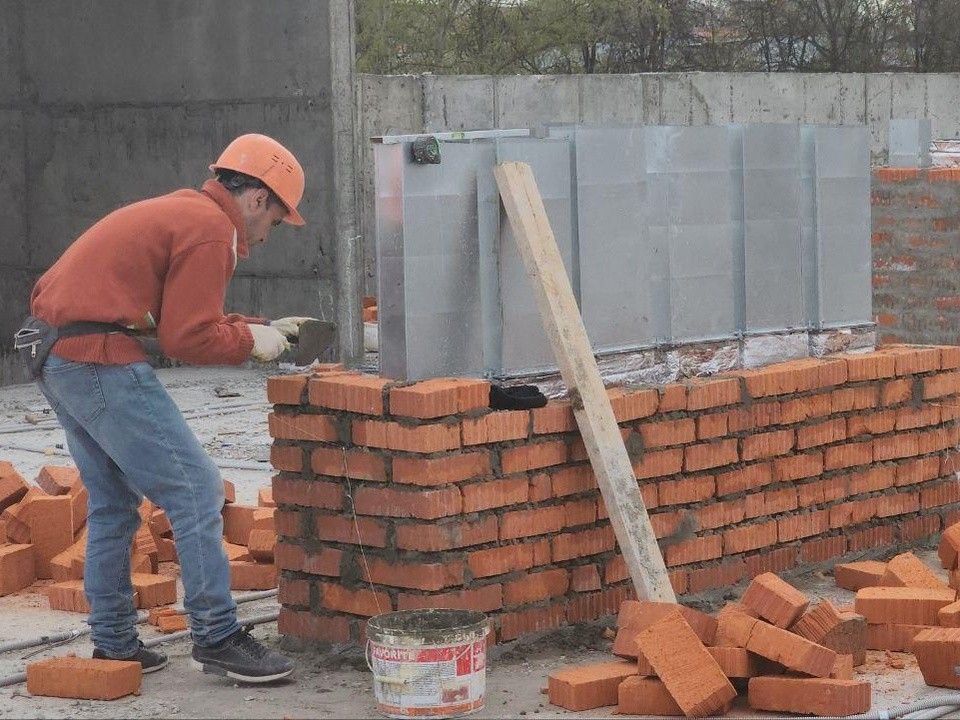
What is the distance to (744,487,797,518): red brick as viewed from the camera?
18.2 ft

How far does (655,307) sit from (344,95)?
6.76 metres

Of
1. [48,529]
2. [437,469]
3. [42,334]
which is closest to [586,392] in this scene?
[437,469]

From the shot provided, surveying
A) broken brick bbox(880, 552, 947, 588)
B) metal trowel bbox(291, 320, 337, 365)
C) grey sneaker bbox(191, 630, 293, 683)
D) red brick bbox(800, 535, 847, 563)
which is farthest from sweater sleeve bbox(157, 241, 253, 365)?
red brick bbox(800, 535, 847, 563)

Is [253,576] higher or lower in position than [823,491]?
lower

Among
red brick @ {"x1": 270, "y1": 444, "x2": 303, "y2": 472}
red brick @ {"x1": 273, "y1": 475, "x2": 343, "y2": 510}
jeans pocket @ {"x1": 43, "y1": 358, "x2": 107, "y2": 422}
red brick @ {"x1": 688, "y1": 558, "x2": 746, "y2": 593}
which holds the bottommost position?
red brick @ {"x1": 688, "y1": 558, "x2": 746, "y2": 593}

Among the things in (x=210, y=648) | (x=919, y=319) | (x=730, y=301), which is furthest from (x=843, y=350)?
(x=919, y=319)

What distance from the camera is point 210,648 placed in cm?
460

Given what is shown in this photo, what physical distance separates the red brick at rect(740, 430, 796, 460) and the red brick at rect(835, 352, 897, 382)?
0.41 meters

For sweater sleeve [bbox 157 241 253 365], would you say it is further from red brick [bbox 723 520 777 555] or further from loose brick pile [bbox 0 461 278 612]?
red brick [bbox 723 520 777 555]

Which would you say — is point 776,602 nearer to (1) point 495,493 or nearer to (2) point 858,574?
(1) point 495,493

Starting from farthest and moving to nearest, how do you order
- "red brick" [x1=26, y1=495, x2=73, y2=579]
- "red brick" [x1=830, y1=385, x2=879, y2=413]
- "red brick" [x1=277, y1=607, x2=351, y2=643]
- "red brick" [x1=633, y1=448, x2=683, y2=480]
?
"red brick" [x1=26, y1=495, x2=73, y2=579] < "red brick" [x1=830, y1=385, x2=879, y2=413] < "red brick" [x1=633, y1=448, x2=683, y2=480] < "red brick" [x1=277, y1=607, x2=351, y2=643]

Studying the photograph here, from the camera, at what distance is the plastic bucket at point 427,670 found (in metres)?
4.18

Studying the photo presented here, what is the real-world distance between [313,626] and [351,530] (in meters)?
0.37

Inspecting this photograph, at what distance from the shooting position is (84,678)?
14.7ft
